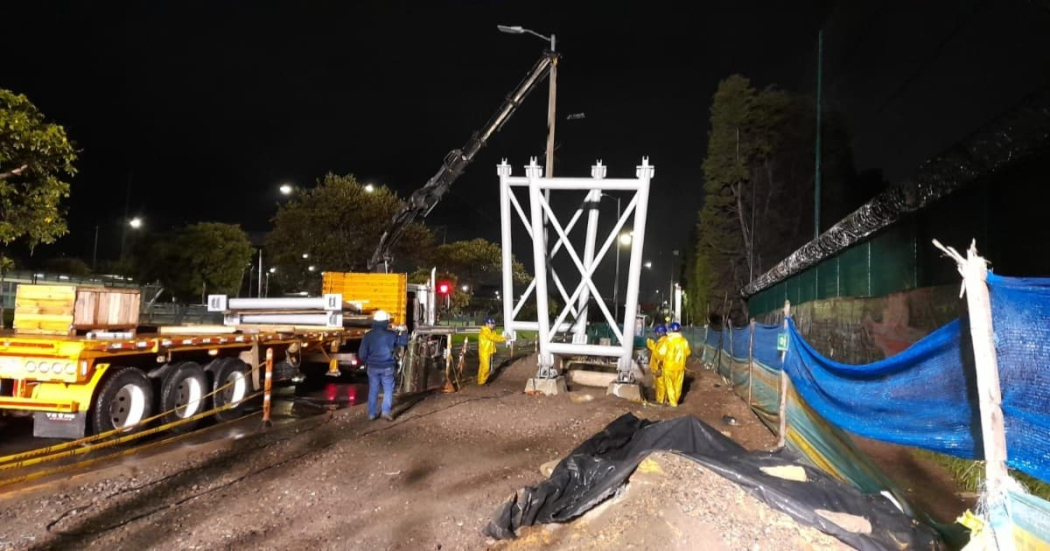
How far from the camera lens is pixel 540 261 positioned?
42.8 feet

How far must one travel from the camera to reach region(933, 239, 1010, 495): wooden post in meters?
2.88

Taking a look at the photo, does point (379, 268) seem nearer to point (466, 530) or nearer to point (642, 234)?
point (642, 234)

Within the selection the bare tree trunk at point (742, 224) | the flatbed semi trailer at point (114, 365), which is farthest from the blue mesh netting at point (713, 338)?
the flatbed semi trailer at point (114, 365)

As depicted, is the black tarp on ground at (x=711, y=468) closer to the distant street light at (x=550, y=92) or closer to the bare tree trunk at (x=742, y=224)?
the distant street light at (x=550, y=92)

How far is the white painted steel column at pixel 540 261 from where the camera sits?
41.9ft

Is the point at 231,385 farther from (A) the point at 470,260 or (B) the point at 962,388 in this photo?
(A) the point at 470,260

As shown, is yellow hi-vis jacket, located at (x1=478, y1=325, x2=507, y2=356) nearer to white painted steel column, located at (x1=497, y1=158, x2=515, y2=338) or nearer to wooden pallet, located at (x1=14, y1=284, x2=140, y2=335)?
white painted steel column, located at (x1=497, y1=158, x2=515, y2=338)

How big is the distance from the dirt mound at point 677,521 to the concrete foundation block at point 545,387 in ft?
25.1

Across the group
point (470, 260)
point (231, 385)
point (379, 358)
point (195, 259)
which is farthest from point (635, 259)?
point (470, 260)

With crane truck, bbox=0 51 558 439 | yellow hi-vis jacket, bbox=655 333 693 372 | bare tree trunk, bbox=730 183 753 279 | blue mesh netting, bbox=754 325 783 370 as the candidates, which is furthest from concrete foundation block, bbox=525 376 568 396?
bare tree trunk, bbox=730 183 753 279

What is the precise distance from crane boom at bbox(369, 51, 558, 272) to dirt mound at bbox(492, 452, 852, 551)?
1367 centimetres

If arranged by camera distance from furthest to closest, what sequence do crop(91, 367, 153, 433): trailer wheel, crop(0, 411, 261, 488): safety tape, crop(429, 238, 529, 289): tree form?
crop(429, 238, 529, 289): tree → crop(91, 367, 153, 433): trailer wheel → crop(0, 411, 261, 488): safety tape

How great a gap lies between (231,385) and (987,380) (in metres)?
9.75

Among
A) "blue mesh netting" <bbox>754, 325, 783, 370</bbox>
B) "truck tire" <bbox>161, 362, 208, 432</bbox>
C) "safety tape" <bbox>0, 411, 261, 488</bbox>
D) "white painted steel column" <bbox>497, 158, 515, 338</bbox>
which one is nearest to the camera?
"safety tape" <bbox>0, 411, 261, 488</bbox>
